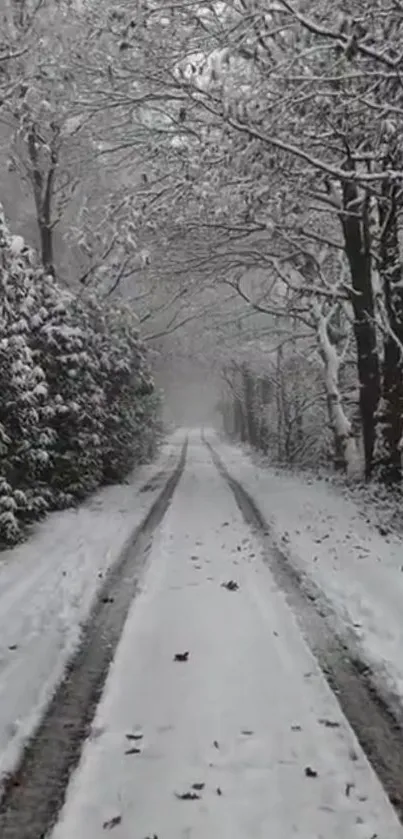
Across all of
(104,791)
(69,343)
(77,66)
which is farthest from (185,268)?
(104,791)

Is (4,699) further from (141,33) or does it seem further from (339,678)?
(141,33)

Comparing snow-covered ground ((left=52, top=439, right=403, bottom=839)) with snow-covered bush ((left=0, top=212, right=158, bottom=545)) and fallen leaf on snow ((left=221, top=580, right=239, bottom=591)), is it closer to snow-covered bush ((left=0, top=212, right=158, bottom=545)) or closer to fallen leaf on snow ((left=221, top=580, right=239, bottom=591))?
fallen leaf on snow ((left=221, top=580, right=239, bottom=591))

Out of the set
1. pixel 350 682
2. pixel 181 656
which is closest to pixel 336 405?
pixel 181 656

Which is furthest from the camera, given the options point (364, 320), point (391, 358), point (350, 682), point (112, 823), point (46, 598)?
point (364, 320)

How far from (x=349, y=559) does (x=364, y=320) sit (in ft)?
24.8

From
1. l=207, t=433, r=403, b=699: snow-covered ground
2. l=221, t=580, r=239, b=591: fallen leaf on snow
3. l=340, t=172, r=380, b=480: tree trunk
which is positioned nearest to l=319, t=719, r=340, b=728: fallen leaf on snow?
l=207, t=433, r=403, b=699: snow-covered ground

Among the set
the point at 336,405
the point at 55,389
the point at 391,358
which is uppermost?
the point at 391,358

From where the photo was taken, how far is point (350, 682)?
5.61 metres

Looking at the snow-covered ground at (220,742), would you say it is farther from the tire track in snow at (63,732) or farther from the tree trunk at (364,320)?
the tree trunk at (364,320)

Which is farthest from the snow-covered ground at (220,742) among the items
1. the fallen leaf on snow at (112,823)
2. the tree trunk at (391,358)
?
the tree trunk at (391,358)

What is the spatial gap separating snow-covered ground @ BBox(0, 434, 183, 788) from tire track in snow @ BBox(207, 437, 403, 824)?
7.04ft

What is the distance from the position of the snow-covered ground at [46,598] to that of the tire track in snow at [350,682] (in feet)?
7.04

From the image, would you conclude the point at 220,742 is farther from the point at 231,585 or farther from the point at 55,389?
the point at 55,389

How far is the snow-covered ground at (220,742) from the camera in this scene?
377 cm
